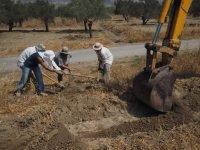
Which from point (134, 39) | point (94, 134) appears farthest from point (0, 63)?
point (94, 134)

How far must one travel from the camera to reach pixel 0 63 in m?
18.0

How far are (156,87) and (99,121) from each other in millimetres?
1553

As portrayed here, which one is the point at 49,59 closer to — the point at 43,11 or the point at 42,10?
the point at 43,11

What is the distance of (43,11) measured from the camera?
38.5 metres

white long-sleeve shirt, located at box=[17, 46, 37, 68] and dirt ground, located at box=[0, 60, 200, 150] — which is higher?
white long-sleeve shirt, located at box=[17, 46, 37, 68]

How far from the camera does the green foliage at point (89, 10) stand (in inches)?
1131

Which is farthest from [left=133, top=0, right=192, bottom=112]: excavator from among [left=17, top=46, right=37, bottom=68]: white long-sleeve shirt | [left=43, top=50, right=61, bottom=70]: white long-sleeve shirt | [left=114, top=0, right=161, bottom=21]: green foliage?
[left=114, top=0, right=161, bottom=21]: green foliage

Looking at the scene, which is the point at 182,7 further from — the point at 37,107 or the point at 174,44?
the point at 37,107

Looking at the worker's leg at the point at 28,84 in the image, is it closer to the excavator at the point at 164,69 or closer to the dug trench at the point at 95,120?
the dug trench at the point at 95,120

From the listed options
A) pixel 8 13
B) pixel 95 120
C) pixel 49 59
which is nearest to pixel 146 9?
pixel 8 13

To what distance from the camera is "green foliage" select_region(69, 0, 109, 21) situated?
94.3 feet

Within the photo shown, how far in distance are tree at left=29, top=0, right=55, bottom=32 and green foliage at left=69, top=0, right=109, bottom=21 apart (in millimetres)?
9361

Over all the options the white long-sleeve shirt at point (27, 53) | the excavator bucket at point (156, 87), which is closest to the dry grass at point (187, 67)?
the excavator bucket at point (156, 87)

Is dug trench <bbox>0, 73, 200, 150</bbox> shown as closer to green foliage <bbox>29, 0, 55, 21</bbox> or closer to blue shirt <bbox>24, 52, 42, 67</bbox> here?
blue shirt <bbox>24, 52, 42, 67</bbox>
